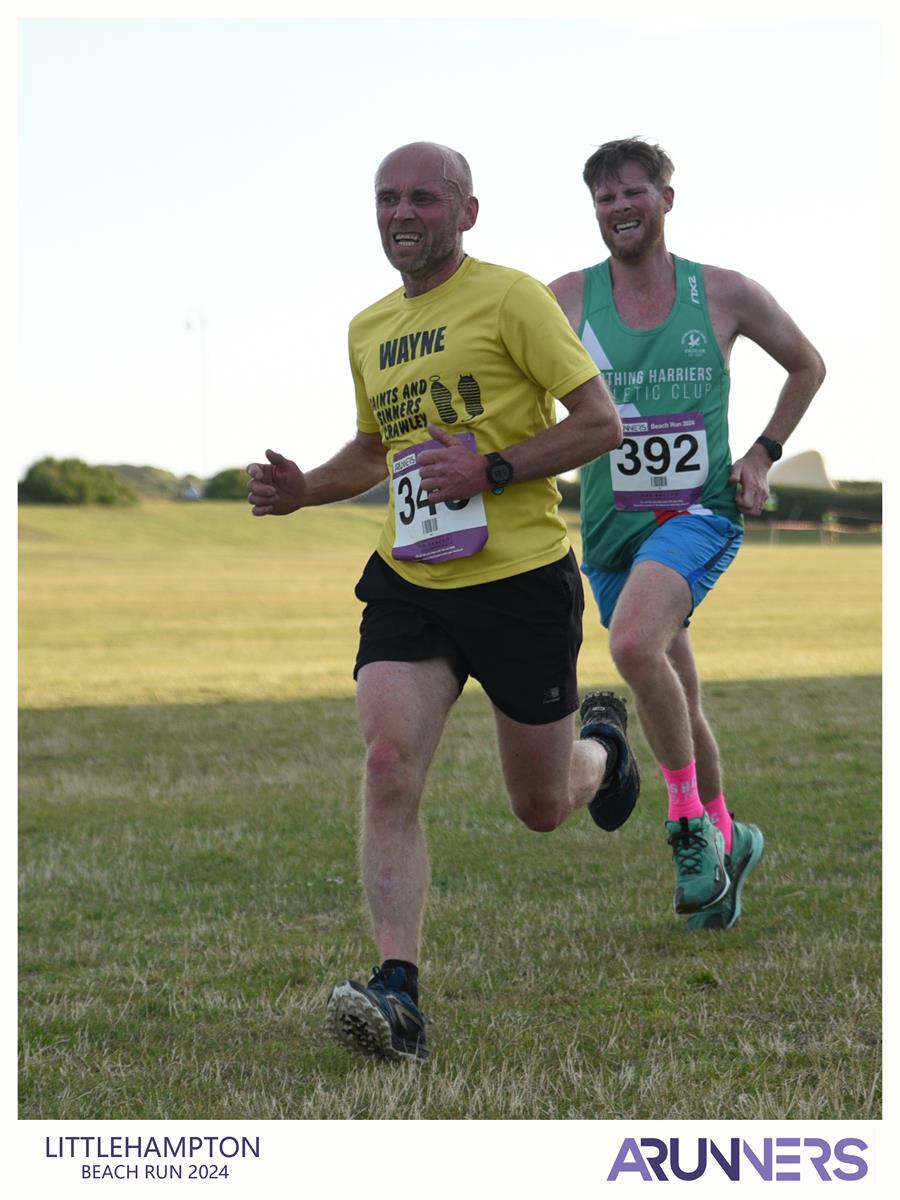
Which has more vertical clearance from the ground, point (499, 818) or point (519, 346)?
point (519, 346)

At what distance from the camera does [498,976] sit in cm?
536

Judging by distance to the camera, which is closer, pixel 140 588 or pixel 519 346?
pixel 519 346

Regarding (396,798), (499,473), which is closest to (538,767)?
(396,798)

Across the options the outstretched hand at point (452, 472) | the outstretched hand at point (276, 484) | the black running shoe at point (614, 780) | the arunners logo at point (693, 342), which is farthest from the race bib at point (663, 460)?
the outstretched hand at point (452, 472)

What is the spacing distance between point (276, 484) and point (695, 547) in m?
1.73

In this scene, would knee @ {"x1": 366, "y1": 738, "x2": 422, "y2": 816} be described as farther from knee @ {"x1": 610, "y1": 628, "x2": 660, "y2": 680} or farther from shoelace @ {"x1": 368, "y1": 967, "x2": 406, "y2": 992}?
knee @ {"x1": 610, "y1": 628, "x2": 660, "y2": 680}

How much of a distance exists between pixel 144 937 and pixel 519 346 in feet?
9.12

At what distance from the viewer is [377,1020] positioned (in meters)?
4.23

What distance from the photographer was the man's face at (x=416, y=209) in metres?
4.61

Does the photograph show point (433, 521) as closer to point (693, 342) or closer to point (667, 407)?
point (667, 407)

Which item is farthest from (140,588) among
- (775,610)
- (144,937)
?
(144,937)

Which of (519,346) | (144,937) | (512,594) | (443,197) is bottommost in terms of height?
(144,937)

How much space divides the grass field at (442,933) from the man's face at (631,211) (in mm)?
2503

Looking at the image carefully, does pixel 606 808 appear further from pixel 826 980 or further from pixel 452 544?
pixel 452 544
